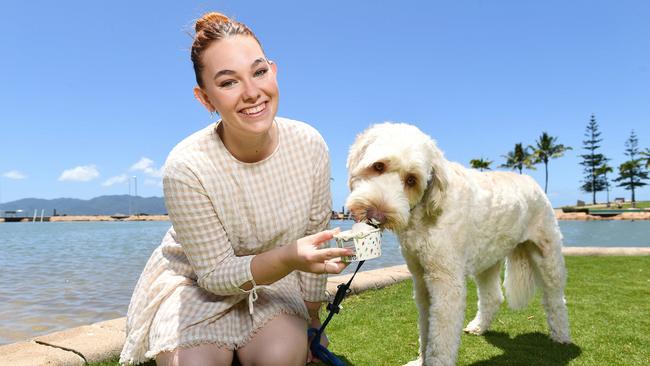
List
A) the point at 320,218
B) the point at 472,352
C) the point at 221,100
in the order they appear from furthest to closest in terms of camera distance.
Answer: the point at 472,352, the point at 320,218, the point at 221,100

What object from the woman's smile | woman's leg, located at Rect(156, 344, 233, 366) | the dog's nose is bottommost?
woman's leg, located at Rect(156, 344, 233, 366)

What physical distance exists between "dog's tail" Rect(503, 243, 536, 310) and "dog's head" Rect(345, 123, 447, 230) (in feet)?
7.21

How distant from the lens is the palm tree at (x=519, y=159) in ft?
274

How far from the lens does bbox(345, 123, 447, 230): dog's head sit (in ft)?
9.82

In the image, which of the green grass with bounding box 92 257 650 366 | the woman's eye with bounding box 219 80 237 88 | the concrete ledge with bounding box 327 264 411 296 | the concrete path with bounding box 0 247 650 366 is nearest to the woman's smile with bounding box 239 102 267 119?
the woman's eye with bounding box 219 80 237 88

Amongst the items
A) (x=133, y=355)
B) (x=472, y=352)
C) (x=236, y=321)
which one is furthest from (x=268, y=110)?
(x=472, y=352)

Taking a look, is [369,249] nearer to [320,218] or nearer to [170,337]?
[320,218]

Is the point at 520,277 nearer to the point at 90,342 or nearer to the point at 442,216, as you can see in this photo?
the point at 442,216

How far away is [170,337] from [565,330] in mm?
3666

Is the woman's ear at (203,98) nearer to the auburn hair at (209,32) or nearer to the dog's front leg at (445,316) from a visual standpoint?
the auburn hair at (209,32)

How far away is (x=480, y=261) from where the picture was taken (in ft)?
13.5

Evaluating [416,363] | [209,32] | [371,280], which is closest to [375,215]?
[209,32]

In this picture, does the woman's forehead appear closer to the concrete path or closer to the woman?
the woman

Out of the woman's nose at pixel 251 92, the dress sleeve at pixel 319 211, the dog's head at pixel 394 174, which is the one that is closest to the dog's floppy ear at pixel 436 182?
the dog's head at pixel 394 174
